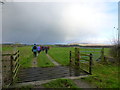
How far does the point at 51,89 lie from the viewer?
4.74 m

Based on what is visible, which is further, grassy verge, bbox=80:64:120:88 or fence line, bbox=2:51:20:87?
fence line, bbox=2:51:20:87

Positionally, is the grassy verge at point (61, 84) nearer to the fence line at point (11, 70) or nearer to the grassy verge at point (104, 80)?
the grassy verge at point (104, 80)

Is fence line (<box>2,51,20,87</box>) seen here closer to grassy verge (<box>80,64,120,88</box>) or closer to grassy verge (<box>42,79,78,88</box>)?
grassy verge (<box>42,79,78,88</box>)

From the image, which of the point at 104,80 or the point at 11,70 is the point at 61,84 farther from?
the point at 11,70

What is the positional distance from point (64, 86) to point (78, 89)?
24.6 inches

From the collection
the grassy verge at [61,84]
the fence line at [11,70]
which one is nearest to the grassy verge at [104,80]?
the grassy verge at [61,84]

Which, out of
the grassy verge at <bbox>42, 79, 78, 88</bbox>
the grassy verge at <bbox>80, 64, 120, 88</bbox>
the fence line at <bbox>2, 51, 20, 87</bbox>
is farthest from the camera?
the fence line at <bbox>2, 51, 20, 87</bbox>

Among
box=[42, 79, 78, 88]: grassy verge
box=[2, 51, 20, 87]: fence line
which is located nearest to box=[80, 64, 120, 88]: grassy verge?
box=[42, 79, 78, 88]: grassy verge

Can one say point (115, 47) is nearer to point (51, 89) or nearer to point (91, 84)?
point (91, 84)

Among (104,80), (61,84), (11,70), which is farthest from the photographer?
(104,80)

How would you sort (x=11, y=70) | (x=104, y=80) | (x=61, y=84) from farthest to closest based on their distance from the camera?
1. (x=104, y=80)
2. (x=11, y=70)
3. (x=61, y=84)

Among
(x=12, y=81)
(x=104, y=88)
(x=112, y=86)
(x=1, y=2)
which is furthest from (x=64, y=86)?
(x=1, y=2)

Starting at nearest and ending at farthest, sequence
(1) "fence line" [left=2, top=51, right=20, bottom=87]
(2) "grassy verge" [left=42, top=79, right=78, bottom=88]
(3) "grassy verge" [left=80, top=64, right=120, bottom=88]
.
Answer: (2) "grassy verge" [left=42, top=79, right=78, bottom=88] < (3) "grassy verge" [left=80, top=64, right=120, bottom=88] < (1) "fence line" [left=2, top=51, right=20, bottom=87]

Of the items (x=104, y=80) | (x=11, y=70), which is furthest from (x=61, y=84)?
(x=11, y=70)
